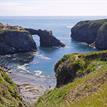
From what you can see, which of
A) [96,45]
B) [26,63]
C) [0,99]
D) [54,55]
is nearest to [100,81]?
[0,99]

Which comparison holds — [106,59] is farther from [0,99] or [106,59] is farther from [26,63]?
[26,63]

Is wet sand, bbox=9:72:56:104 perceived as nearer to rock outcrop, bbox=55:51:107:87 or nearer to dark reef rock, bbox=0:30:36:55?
rock outcrop, bbox=55:51:107:87

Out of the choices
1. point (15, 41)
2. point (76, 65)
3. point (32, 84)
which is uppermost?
point (76, 65)

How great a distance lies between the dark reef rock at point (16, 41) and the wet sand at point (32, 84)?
179ft

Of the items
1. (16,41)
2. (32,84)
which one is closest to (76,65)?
(32,84)

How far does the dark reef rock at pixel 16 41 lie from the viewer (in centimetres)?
15875

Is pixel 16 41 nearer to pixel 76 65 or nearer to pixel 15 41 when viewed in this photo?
pixel 15 41

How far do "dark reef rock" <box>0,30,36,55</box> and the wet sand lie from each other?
179ft

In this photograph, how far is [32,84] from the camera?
294ft

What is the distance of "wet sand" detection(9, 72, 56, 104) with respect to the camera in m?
79.9

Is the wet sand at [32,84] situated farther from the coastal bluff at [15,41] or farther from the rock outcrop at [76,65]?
the coastal bluff at [15,41]

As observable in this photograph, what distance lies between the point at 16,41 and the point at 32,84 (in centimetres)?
7356

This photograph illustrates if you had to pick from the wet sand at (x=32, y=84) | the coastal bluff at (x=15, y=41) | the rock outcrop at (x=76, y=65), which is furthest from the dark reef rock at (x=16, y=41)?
the rock outcrop at (x=76, y=65)

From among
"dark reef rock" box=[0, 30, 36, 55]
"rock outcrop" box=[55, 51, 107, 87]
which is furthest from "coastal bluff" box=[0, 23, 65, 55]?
"rock outcrop" box=[55, 51, 107, 87]
